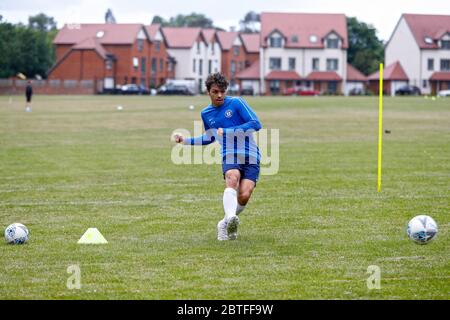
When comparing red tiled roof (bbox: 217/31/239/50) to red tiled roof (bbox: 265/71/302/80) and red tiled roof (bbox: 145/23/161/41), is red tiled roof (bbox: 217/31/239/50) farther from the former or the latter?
red tiled roof (bbox: 265/71/302/80)

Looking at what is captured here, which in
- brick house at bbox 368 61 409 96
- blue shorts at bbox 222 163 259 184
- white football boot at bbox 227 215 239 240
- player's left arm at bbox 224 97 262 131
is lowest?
white football boot at bbox 227 215 239 240

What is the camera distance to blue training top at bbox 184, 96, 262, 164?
1191cm

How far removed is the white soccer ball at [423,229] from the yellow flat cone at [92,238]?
3506mm

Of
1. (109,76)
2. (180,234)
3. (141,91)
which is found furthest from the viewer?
(109,76)

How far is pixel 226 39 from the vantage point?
147m

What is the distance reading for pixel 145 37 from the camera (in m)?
128

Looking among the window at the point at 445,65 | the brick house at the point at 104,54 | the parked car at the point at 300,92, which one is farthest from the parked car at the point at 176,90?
the window at the point at 445,65

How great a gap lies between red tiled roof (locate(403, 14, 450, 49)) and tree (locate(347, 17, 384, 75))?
29019 mm

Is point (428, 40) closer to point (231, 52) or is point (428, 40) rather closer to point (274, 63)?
point (274, 63)

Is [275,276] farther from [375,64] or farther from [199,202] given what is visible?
[375,64]

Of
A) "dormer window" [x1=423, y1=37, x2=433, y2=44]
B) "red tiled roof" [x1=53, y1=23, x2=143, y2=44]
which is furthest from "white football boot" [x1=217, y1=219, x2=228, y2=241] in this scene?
"red tiled roof" [x1=53, y1=23, x2=143, y2=44]

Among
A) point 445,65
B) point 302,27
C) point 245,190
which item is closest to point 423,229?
Answer: point 245,190
